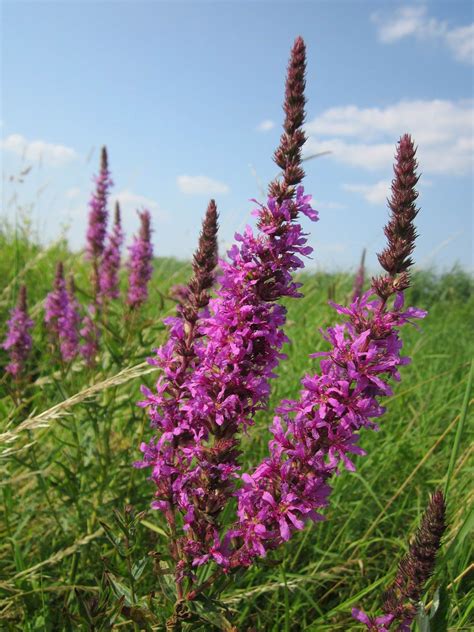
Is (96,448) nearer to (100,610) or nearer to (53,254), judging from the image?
(100,610)

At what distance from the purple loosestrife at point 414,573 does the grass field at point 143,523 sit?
10cm

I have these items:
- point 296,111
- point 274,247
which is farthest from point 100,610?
point 296,111

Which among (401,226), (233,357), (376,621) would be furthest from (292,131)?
(376,621)

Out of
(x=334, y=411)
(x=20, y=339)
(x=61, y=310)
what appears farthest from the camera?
(x=61, y=310)

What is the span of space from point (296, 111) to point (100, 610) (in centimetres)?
160

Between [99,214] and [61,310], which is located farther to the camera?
[99,214]

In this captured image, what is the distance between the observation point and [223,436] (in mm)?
1781

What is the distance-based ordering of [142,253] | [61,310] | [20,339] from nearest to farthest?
[20,339] → [61,310] → [142,253]

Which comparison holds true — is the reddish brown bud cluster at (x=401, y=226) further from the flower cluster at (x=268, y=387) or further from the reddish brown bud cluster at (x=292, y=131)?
the reddish brown bud cluster at (x=292, y=131)

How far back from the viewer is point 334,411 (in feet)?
5.35

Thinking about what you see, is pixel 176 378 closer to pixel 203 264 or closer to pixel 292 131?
pixel 203 264

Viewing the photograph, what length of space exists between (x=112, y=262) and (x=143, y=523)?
356 centimetres

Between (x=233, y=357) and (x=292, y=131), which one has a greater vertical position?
(x=292, y=131)

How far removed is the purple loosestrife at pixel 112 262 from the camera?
5.33m
